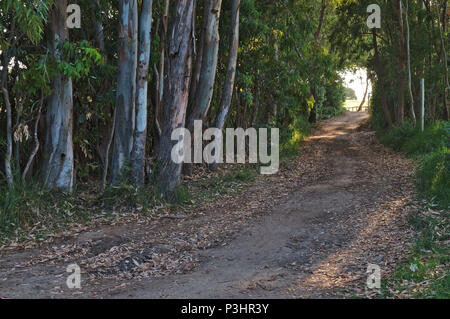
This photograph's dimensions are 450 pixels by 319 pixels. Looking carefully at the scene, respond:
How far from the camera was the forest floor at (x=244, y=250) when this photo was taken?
566 cm

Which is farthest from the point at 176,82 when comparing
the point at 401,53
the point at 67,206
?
the point at 401,53

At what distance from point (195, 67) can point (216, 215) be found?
4706 mm

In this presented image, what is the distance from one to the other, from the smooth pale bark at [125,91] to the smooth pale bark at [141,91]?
0.14 m

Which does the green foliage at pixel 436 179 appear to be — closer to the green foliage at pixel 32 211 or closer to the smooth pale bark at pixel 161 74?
the smooth pale bark at pixel 161 74

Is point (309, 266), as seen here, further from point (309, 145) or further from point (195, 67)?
point (309, 145)

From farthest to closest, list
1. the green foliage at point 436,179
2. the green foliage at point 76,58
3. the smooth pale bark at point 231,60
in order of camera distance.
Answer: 1. the smooth pale bark at point 231,60
2. the green foliage at point 436,179
3. the green foliage at point 76,58

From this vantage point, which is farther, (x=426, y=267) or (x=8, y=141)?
(x=8, y=141)

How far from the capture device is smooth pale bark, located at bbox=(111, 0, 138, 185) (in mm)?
9805

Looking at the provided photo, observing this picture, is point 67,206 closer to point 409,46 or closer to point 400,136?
point 400,136

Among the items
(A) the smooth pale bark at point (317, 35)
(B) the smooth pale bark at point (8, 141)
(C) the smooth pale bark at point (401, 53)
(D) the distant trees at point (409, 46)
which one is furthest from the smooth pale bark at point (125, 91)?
(A) the smooth pale bark at point (317, 35)

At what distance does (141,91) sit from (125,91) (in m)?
0.36

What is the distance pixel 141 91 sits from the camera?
10.1 meters

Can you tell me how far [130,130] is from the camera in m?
10.1
